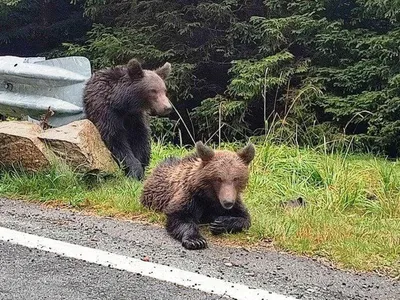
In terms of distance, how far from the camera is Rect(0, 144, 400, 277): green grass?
12.8 feet

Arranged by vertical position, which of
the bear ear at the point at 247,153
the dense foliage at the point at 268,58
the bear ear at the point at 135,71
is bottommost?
the dense foliage at the point at 268,58

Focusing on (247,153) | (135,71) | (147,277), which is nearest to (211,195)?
(247,153)

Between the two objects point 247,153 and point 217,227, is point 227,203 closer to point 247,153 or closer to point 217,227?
point 217,227

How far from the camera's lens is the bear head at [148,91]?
6234mm

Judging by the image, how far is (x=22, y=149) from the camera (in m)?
5.54

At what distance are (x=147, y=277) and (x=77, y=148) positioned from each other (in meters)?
2.54

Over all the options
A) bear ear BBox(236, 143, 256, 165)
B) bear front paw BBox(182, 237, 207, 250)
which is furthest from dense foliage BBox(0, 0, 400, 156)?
bear front paw BBox(182, 237, 207, 250)

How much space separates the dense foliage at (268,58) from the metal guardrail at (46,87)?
3439 millimetres

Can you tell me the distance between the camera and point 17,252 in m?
3.62

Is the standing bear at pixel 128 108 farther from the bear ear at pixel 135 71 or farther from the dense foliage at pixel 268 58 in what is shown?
the dense foliage at pixel 268 58

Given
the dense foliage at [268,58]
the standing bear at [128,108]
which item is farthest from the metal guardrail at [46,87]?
the dense foliage at [268,58]

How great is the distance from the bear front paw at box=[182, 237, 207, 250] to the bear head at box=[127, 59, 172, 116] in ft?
8.36

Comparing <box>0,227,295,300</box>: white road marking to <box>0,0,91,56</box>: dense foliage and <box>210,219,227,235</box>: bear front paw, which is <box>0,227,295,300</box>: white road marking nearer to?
<box>210,219,227,235</box>: bear front paw

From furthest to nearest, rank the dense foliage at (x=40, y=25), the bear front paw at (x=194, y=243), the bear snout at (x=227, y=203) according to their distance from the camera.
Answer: the dense foliage at (x=40, y=25)
the bear snout at (x=227, y=203)
the bear front paw at (x=194, y=243)
